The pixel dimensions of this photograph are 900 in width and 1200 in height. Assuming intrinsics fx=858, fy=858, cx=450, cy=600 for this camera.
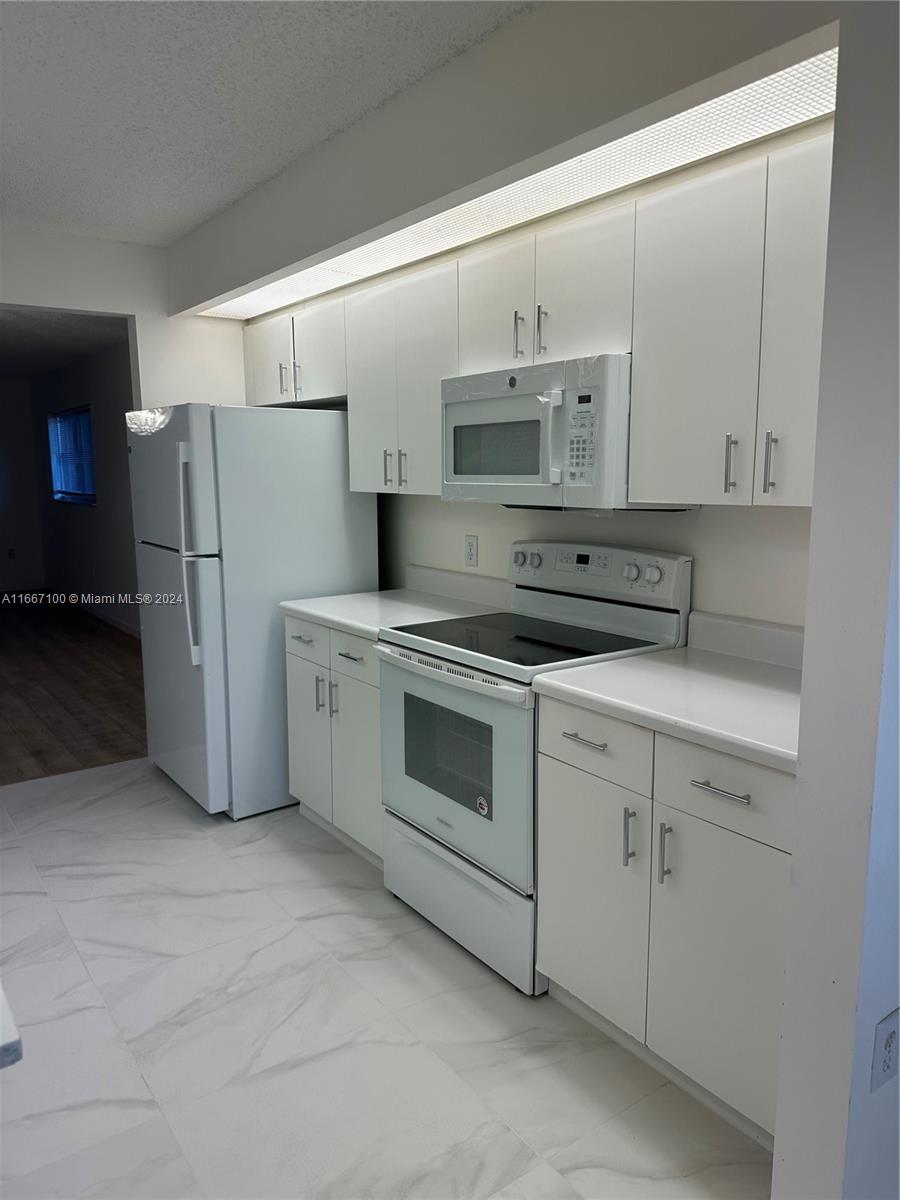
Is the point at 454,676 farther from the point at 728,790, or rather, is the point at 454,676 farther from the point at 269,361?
the point at 269,361

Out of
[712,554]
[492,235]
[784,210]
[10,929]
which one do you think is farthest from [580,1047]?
[492,235]

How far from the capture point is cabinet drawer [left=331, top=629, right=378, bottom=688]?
115 inches

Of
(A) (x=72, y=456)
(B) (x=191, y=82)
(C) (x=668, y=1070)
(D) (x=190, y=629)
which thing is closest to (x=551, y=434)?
(B) (x=191, y=82)

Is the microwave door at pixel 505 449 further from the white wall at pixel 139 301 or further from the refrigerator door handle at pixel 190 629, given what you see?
the white wall at pixel 139 301

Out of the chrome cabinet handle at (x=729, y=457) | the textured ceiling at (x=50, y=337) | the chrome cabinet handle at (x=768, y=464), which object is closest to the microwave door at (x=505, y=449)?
the chrome cabinet handle at (x=729, y=457)

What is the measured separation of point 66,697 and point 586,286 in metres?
4.34

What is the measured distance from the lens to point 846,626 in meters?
1.33

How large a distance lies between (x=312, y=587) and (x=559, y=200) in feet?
6.10

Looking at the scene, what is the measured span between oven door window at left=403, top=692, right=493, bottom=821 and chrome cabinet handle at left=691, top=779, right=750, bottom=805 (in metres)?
0.68

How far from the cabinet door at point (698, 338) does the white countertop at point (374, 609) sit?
1.05 m

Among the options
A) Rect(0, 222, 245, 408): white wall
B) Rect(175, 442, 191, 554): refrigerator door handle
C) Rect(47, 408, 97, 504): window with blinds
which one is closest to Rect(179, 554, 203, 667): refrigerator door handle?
Rect(175, 442, 191, 554): refrigerator door handle

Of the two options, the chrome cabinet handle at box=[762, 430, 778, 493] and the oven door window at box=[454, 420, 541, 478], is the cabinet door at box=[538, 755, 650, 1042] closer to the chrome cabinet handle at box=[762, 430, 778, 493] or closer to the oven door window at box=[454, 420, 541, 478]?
the chrome cabinet handle at box=[762, 430, 778, 493]

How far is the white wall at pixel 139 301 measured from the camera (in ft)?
12.0

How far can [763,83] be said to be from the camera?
1.63 metres
